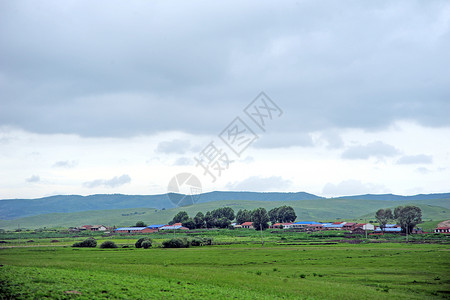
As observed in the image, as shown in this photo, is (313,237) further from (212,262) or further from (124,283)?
(124,283)

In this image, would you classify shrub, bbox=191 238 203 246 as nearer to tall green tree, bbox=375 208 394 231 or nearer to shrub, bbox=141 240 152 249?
shrub, bbox=141 240 152 249

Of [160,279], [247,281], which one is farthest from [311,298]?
[160,279]

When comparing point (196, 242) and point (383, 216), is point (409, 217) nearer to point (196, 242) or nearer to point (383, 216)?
point (383, 216)

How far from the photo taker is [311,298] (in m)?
38.1

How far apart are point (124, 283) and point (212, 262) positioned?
3122 cm

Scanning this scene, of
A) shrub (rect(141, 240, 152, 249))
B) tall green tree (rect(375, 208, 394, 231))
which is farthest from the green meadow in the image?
tall green tree (rect(375, 208, 394, 231))

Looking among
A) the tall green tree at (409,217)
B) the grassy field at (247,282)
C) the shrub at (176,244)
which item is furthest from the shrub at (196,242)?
the tall green tree at (409,217)

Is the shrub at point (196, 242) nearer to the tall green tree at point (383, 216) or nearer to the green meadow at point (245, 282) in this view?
the green meadow at point (245, 282)

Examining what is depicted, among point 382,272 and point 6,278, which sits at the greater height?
point 6,278

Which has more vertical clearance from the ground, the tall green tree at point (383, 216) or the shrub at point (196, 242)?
the tall green tree at point (383, 216)

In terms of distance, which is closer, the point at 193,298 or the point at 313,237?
the point at 193,298

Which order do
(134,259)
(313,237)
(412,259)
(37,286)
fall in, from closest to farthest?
(37,286), (412,259), (134,259), (313,237)

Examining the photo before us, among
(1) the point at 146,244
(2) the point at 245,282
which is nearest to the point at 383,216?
(1) the point at 146,244

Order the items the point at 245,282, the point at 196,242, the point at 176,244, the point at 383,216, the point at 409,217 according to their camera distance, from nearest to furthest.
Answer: the point at 245,282, the point at 176,244, the point at 196,242, the point at 409,217, the point at 383,216
